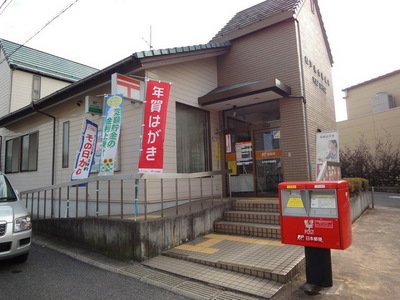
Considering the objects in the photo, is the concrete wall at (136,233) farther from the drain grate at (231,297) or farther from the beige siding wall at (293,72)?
the beige siding wall at (293,72)

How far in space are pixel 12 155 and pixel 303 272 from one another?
1379 centimetres

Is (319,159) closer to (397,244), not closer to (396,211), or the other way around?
(397,244)

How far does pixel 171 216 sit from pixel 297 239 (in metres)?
2.58

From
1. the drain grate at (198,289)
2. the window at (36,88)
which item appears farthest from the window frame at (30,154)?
the drain grate at (198,289)

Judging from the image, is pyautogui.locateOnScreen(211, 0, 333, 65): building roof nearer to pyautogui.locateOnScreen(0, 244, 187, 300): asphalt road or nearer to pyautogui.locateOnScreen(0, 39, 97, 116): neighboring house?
pyautogui.locateOnScreen(0, 244, 187, 300): asphalt road

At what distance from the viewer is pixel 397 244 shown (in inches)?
208

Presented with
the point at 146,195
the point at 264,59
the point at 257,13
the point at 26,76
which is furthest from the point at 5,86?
the point at 264,59

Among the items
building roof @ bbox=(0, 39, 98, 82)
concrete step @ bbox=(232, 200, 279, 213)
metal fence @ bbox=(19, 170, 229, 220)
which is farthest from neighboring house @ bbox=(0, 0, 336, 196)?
building roof @ bbox=(0, 39, 98, 82)

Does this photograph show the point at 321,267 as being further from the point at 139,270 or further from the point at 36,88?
the point at 36,88

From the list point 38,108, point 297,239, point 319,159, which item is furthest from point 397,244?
point 38,108

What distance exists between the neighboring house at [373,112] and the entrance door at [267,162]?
15.2m

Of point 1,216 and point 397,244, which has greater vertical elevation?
point 1,216

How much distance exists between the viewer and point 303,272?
4.10m

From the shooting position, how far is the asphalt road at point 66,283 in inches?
141
